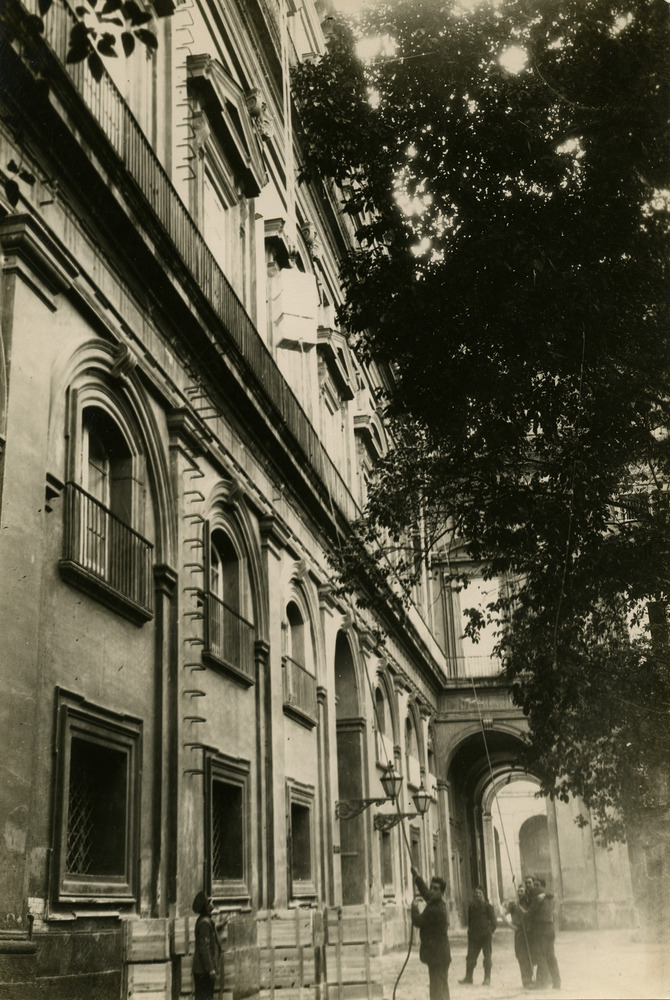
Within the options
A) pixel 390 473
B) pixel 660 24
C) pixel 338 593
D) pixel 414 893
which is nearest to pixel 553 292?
pixel 660 24

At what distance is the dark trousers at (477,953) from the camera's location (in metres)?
15.6

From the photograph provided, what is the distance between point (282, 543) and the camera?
1532 cm

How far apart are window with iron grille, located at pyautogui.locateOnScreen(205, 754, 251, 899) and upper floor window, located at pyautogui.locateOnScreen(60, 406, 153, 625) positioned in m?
2.63

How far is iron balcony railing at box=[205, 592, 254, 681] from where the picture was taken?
39.5 feet

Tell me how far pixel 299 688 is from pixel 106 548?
6951mm

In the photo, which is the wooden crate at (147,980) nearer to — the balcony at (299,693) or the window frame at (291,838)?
the window frame at (291,838)

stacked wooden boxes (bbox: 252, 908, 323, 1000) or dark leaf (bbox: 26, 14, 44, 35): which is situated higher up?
dark leaf (bbox: 26, 14, 44, 35)

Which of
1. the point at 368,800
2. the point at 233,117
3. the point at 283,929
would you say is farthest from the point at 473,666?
the point at 233,117

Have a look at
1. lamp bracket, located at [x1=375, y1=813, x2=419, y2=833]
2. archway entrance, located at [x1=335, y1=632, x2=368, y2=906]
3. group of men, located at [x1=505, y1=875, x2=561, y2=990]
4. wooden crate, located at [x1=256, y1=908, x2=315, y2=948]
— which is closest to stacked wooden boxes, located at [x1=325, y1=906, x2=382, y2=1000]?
wooden crate, located at [x1=256, y1=908, x2=315, y2=948]

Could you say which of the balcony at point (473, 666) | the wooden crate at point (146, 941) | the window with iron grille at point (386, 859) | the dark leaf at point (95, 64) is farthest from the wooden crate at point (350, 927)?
the balcony at point (473, 666)

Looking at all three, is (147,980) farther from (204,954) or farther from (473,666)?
(473,666)

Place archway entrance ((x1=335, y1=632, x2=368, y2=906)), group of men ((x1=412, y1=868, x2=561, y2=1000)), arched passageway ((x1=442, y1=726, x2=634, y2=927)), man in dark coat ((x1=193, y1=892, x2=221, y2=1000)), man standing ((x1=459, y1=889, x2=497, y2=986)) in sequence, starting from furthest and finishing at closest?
arched passageway ((x1=442, y1=726, x2=634, y2=927))
archway entrance ((x1=335, y1=632, x2=368, y2=906))
man standing ((x1=459, y1=889, x2=497, y2=986))
group of men ((x1=412, y1=868, x2=561, y2=1000))
man in dark coat ((x1=193, y1=892, x2=221, y2=1000))

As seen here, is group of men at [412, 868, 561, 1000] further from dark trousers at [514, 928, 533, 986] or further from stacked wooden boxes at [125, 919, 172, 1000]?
stacked wooden boxes at [125, 919, 172, 1000]

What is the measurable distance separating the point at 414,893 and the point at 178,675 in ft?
54.1
